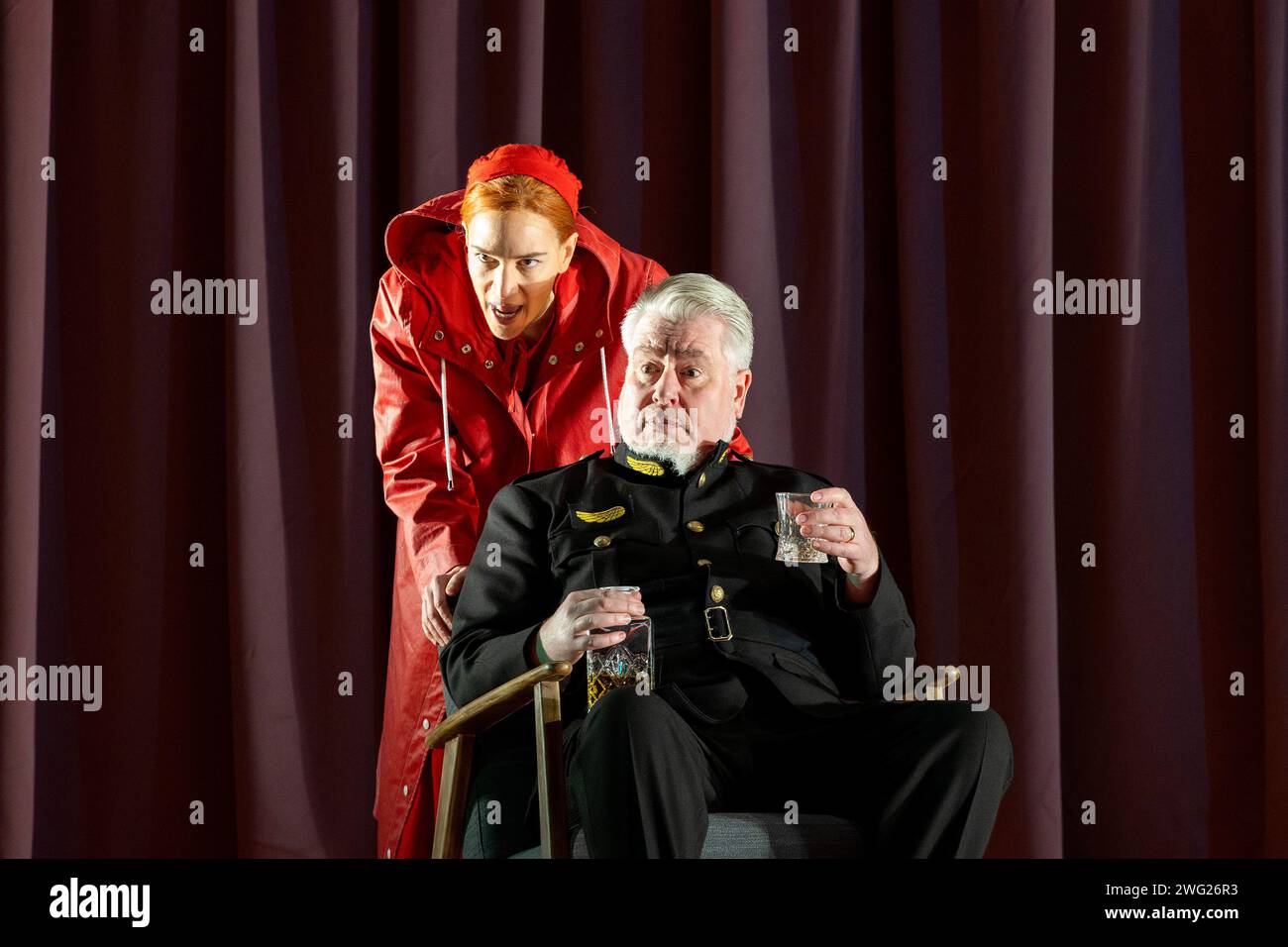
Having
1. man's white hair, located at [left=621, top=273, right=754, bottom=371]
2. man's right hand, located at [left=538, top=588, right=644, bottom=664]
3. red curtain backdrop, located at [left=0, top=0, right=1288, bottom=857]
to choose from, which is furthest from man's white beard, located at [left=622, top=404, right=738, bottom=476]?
red curtain backdrop, located at [left=0, top=0, right=1288, bottom=857]

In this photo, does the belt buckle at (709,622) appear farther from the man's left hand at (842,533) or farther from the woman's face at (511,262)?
the woman's face at (511,262)

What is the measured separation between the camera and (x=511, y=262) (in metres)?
2.28

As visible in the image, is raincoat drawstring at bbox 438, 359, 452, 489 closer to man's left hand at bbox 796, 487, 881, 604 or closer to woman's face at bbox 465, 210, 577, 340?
woman's face at bbox 465, 210, 577, 340

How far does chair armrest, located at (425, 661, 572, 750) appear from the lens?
1.74 m

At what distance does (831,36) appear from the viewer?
285cm

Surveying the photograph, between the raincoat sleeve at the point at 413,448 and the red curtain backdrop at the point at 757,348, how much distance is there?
1.23 feet

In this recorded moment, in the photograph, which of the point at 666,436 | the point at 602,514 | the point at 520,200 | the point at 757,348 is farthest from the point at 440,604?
the point at 757,348

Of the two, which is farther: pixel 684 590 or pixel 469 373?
pixel 469 373

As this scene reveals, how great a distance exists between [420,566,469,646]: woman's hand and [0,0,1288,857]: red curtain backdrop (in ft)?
2.25

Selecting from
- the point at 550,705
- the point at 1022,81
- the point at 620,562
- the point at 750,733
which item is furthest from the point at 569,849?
the point at 1022,81

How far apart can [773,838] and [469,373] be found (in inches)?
41.4

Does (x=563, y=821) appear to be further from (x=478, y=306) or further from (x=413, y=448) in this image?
(x=478, y=306)

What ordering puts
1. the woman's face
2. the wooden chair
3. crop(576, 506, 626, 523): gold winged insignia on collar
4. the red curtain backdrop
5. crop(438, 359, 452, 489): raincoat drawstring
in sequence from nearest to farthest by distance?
the wooden chair → crop(576, 506, 626, 523): gold winged insignia on collar → the woman's face → crop(438, 359, 452, 489): raincoat drawstring → the red curtain backdrop

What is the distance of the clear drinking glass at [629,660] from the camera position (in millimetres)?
1775
